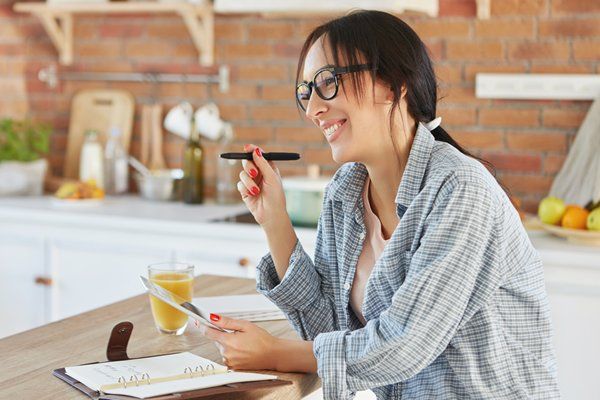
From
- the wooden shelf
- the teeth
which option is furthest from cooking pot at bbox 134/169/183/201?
the teeth

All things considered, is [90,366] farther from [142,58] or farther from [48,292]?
[142,58]

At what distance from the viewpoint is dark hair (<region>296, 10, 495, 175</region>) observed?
1.60 metres

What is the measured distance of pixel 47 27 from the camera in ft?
13.5

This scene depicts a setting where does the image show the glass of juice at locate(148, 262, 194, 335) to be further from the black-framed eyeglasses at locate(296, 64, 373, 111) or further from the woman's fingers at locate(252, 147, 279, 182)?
the black-framed eyeglasses at locate(296, 64, 373, 111)

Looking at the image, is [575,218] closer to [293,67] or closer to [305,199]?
[305,199]

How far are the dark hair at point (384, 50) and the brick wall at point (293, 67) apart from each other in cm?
173

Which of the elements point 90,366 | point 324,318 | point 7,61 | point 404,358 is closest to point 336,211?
point 324,318

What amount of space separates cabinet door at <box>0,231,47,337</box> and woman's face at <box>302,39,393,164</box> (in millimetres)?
2229

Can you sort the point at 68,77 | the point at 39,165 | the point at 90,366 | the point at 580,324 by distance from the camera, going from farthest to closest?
the point at 68,77 → the point at 39,165 → the point at 580,324 → the point at 90,366

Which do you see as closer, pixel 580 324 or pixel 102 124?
pixel 580 324

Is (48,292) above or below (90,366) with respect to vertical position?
below

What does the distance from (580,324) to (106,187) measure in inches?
87.1

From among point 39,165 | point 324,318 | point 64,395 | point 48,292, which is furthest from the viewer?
point 39,165

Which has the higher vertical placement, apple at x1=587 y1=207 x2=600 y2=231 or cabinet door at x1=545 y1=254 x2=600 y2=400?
apple at x1=587 y1=207 x2=600 y2=231
